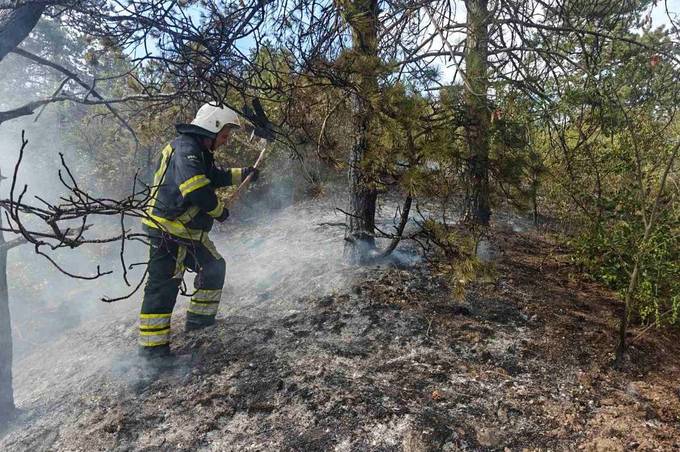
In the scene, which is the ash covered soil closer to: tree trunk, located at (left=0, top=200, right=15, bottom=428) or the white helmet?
tree trunk, located at (left=0, top=200, right=15, bottom=428)

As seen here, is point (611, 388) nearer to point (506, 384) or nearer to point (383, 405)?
point (506, 384)

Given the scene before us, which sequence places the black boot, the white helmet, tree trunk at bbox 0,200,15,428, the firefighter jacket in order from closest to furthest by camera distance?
tree trunk at bbox 0,200,15,428 → the firefighter jacket → the white helmet → the black boot

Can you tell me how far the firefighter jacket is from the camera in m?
3.43

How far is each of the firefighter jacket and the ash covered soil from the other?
1014mm

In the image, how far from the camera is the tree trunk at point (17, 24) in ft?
8.73

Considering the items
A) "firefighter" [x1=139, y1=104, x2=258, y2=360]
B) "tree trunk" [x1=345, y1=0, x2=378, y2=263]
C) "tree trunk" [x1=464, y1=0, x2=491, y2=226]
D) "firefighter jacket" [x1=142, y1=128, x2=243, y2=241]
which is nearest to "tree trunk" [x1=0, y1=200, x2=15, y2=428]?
"firefighter" [x1=139, y1=104, x2=258, y2=360]

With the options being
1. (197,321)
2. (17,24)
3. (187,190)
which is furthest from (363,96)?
(197,321)

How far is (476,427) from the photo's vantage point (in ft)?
7.77

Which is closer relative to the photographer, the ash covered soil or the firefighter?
the ash covered soil

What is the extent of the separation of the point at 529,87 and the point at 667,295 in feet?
5.95

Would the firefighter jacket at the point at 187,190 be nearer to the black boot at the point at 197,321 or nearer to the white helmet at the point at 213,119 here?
the white helmet at the point at 213,119

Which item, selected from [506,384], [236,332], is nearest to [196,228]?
[236,332]

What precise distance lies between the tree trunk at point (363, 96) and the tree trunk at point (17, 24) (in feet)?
6.39

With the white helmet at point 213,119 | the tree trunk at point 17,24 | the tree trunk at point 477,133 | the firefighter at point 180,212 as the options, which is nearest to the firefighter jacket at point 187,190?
the firefighter at point 180,212
